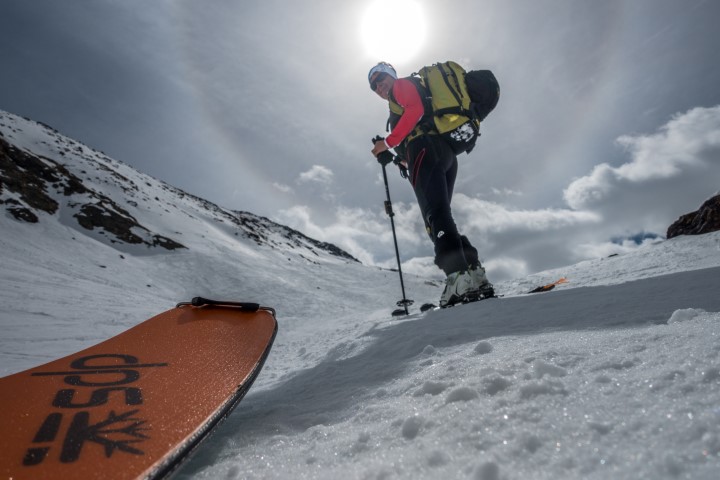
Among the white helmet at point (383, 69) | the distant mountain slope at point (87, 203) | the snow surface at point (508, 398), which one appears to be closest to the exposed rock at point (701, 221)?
the snow surface at point (508, 398)

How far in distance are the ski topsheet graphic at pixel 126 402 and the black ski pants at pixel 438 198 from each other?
2.21m

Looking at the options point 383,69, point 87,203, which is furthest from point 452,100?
point 87,203

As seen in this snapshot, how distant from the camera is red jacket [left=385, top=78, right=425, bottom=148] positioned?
13.2 ft

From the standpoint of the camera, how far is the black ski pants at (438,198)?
390 cm

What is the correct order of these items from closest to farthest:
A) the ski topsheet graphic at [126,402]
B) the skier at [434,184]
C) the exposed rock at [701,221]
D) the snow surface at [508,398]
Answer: the snow surface at [508,398]
the ski topsheet graphic at [126,402]
the skier at [434,184]
the exposed rock at [701,221]

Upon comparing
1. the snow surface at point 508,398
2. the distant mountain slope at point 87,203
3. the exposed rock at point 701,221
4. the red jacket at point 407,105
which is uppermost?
the distant mountain slope at point 87,203

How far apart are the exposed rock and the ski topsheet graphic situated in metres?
6.86

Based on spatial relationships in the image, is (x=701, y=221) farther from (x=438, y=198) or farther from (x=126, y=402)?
(x=126, y=402)

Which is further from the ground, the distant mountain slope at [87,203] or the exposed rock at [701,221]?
the distant mountain slope at [87,203]

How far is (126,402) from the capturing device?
1372 millimetres

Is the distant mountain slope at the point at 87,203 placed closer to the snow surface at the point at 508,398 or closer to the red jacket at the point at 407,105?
the snow surface at the point at 508,398

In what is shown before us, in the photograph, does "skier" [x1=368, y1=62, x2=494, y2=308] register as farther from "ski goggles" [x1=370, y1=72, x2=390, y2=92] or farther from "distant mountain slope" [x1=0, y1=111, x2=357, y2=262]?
"distant mountain slope" [x1=0, y1=111, x2=357, y2=262]

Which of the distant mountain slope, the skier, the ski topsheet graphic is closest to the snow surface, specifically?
the ski topsheet graphic

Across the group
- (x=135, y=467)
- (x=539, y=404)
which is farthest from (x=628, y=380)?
(x=135, y=467)
